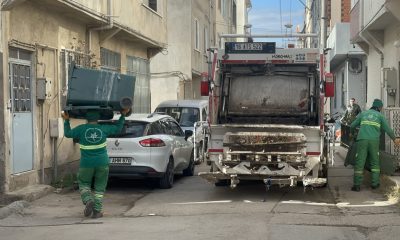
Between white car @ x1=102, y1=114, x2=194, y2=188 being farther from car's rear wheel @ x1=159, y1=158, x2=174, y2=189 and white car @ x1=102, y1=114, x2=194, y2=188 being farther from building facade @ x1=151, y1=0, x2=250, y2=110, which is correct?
building facade @ x1=151, y1=0, x2=250, y2=110

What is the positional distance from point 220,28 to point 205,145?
2826cm

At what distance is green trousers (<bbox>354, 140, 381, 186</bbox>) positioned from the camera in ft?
36.6

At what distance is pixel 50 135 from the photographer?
12125 millimetres

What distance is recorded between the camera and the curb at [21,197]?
9.20m

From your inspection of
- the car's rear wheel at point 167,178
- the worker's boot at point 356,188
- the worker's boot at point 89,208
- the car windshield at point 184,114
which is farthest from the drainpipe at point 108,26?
the worker's boot at point 356,188

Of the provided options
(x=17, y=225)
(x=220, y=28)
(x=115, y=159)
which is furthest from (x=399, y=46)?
(x=220, y=28)

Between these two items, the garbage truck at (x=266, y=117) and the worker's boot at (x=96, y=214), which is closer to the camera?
the worker's boot at (x=96, y=214)

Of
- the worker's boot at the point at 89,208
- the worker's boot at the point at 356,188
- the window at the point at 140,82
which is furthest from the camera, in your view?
the window at the point at 140,82

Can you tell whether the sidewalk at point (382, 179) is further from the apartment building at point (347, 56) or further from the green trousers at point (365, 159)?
the apartment building at point (347, 56)

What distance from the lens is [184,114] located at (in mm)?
17500

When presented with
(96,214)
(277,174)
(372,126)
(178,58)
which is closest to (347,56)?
(178,58)

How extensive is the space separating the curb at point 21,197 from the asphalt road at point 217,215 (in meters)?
0.11

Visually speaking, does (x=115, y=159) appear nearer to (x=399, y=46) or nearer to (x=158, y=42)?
(x=399, y=46)

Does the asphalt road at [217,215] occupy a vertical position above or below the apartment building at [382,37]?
below
